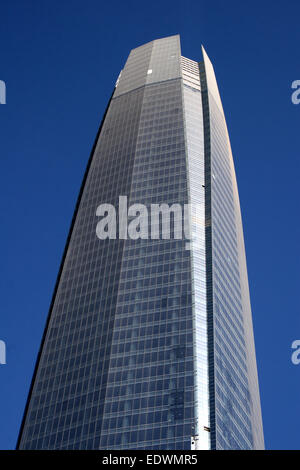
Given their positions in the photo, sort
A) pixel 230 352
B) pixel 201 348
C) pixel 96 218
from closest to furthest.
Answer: pixel 201 348, pixel 230 352, pixel 96 218

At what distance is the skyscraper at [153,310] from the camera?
124 m

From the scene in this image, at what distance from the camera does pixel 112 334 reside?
13700 centimetres

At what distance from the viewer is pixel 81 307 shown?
487ft

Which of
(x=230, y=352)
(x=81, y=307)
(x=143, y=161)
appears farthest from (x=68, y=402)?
(x=143, y=161)

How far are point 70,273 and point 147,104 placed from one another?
50.8m

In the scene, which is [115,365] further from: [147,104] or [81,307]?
[147,104]

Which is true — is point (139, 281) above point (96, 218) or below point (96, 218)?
below

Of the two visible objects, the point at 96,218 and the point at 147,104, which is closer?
the point at 96,218

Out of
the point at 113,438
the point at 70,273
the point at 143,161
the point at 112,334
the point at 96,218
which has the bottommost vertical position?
the point at 113,438

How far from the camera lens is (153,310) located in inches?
5453

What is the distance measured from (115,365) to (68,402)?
1032cm

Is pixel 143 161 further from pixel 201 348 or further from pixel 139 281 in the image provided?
pixel 201 348

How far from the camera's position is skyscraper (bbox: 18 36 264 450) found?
124250mm
